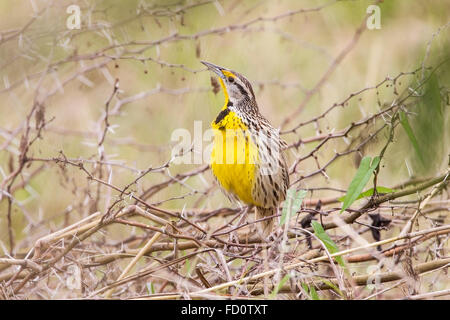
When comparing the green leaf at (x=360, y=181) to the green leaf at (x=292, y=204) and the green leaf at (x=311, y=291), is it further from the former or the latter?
Result: the green leaf at (x=311, y=291)

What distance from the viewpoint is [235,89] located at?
319cm

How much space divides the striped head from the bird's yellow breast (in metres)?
0.08

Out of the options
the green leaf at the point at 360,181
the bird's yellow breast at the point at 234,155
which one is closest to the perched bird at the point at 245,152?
the bird's yellow breast at the point at 234,155

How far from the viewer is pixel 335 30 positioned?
4.64 m

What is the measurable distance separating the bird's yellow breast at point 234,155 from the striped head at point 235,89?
8 centimetres

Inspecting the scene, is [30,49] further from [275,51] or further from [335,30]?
[335,30]

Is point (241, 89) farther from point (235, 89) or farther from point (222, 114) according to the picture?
point (222, 114)

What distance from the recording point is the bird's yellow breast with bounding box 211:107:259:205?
9.76 ft

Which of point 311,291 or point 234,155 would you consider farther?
point 234,155

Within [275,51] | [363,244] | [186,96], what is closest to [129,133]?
[186,96]

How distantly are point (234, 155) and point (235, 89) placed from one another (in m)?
0.38

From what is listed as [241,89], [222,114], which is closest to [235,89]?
[241,89]
